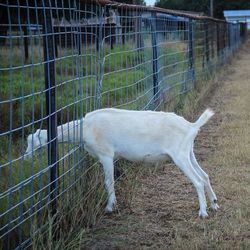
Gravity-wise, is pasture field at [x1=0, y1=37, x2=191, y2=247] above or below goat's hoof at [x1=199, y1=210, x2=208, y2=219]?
above

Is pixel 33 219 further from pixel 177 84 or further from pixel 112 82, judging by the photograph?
pixel 177 84

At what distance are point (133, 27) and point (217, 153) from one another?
179 cm

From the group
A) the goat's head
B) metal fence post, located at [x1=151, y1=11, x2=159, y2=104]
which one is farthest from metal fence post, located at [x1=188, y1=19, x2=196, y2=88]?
the goat's head

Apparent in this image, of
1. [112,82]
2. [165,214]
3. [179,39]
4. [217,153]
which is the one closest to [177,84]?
[179,39]

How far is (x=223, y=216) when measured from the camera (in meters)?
4.77

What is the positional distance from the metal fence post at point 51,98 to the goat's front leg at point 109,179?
63 cm

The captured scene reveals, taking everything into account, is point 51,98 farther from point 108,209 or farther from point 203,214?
point 203,214

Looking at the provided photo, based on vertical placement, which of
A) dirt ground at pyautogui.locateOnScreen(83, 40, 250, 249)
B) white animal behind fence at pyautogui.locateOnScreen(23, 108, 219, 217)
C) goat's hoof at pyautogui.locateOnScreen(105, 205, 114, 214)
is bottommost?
dirt ground at pyautogui.locateOnScreen(83, 40, 250, 249)

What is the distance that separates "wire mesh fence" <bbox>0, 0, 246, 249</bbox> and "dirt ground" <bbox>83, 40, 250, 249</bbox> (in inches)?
13.8

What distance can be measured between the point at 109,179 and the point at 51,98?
1.03 m

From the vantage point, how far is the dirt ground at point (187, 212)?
4.25 meters

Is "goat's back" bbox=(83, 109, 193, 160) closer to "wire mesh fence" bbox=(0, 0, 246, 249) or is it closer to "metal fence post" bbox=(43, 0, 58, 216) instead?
"wire mesh fence" bbox=(0, 0, 246, 249)

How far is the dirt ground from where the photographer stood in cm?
425

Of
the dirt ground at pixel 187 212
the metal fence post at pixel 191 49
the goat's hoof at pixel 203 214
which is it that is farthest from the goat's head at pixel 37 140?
the metal fence post at pixel 191 49
